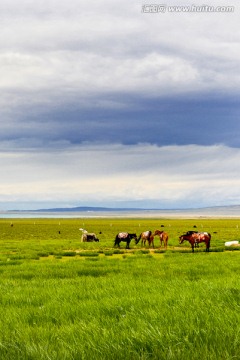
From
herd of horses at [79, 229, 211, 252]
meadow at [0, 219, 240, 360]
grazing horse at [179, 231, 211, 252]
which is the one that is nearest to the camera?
meadow at [0, 219, 240, 360]

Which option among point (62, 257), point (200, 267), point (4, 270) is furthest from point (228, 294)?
point (62, 257)

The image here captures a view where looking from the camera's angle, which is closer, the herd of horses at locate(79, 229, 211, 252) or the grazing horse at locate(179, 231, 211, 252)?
the grazing horse at locate(179, 231, 211, 252)

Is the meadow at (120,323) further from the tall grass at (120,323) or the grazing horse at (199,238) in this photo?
the grazing horse at (199,238)

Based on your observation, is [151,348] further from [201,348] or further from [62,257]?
[62,257]

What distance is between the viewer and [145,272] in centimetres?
1773

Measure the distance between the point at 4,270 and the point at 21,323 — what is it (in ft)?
40.5

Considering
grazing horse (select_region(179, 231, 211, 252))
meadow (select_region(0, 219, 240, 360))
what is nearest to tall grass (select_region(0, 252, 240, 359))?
meadow (select_region(0, 219, 240, 360))

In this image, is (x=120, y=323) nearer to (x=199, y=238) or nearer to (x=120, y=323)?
(x=120, y=323)

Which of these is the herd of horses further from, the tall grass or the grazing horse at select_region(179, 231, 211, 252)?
the tall grass

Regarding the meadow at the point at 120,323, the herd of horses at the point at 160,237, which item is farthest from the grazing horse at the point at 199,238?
the meadow at the point at 120,323

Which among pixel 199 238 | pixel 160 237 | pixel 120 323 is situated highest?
pixel 120 323

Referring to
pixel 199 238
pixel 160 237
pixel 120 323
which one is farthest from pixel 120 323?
pixel 160 237

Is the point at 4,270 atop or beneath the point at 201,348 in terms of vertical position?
beneath

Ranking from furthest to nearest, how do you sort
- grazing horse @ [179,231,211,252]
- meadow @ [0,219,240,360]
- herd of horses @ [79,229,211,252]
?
herd of horses @ [79,229,211,252], grazing horse @ [179,231,211,252], meadow @ [0,219,240,360]
